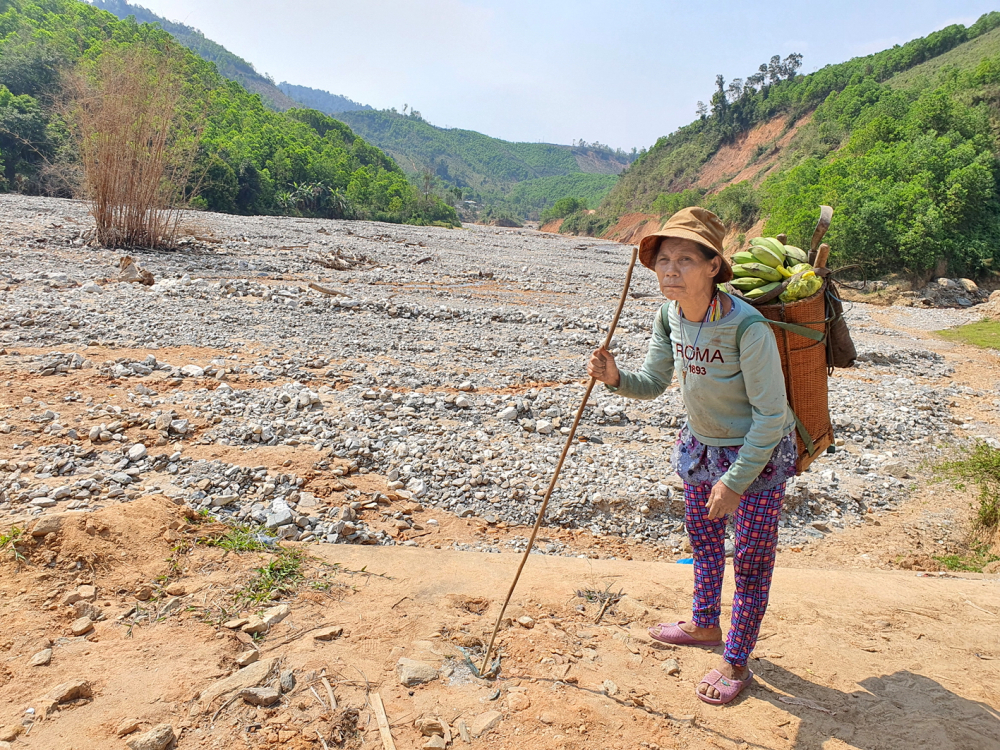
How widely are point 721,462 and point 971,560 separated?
3750 mm

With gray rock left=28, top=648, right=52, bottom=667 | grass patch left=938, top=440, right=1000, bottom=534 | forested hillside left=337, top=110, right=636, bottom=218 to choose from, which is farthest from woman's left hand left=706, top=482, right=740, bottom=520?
forested hillside left=337, top=110, right=636, bottom=218

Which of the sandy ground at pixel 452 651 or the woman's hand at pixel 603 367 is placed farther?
the woman's hand at pixel 603 367

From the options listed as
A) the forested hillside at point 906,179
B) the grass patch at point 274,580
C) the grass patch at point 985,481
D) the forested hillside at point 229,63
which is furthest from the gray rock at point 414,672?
the forested hillside at point 229,63

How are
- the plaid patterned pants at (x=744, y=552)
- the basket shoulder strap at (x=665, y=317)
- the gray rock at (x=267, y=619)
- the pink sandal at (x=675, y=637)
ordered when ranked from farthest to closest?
the pink sandal at (x=675, y=637)
the gray rock at (x=267, y=619)
the basket shoulder strap at (x=665, y=317)
the plaid patterned pants at (x=744, y=552)

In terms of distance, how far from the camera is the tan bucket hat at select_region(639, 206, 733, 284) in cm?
203

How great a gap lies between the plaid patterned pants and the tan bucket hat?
2.84ft

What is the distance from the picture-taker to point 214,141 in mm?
42625

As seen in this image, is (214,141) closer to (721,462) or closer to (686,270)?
(686,270)

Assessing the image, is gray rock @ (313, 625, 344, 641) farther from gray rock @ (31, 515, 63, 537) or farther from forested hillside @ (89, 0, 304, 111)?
forested hillside @ (89, 0, 304, 111)

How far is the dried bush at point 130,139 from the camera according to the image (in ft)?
42.3

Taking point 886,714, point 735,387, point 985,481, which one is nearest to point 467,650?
point 735,387

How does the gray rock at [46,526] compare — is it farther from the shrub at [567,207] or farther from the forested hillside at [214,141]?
the shrub at [567,207]

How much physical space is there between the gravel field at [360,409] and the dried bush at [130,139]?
1.58 metres

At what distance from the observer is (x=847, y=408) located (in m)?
7.52
